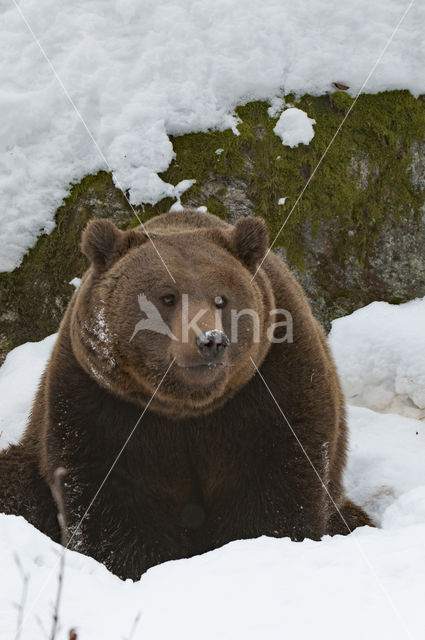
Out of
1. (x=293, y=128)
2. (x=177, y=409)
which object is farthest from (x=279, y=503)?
(x=293, y=128)

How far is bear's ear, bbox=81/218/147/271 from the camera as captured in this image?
379 cm

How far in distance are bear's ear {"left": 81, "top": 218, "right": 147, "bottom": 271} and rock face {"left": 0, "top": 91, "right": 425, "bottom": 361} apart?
2.76m

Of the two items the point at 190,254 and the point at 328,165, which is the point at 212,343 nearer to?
the point at 190,254

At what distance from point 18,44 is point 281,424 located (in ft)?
16.7

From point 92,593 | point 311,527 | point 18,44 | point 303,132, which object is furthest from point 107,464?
point 18,44

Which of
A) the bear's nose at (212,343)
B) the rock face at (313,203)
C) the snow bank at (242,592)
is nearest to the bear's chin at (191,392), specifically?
the bear's nose at (212,343)

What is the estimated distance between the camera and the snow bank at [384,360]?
5941 millimetres

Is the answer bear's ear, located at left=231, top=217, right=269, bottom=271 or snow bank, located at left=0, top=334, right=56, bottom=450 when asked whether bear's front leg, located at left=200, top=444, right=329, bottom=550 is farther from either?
snow bank, located at left=0, top=334, right=56, bottom=450

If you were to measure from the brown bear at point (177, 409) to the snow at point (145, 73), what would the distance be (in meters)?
2.87

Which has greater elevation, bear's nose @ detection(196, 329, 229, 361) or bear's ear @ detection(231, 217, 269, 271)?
bear's nose @ detection(196, 329, 229, 361)

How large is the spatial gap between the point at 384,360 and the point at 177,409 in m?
2.89

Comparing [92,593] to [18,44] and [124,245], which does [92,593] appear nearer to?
[124,245]

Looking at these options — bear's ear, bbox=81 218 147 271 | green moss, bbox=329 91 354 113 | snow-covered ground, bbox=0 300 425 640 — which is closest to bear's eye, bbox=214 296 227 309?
bear's ear, bbox=81 218 147 271

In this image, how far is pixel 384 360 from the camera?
6.09m
